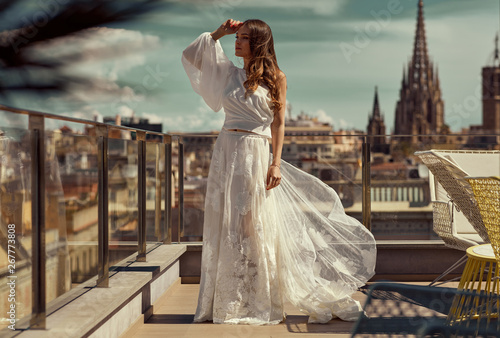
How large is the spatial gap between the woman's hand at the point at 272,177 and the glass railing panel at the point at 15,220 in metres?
1.20

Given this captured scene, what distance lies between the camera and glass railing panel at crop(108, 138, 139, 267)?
255cm

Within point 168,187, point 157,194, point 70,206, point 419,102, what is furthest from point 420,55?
point 70,206

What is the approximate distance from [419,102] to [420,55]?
32.9ft

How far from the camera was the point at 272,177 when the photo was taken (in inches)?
106

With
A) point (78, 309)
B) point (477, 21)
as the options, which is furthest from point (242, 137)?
point (477, 21)

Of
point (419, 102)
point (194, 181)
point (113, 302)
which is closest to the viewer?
point (113, 302)

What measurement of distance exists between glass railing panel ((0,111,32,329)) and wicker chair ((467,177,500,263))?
136cm

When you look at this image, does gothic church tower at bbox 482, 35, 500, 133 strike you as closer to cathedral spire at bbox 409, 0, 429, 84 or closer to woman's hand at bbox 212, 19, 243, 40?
cathedral spire at bbox 409, 0, 429, 84

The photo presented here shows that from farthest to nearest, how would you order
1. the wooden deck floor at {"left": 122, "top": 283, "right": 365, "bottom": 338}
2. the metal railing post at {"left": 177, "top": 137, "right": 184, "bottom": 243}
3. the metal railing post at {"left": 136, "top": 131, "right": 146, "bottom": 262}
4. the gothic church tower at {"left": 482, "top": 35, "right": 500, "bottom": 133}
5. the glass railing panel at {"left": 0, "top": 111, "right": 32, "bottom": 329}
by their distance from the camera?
the gothic church tower at {"left": 482, "top": 35, "right": 500, "bottom": 133} < the metal railing post at {"left": 177, "top": 137, "right": 184, "bottom": 243} < the metal railing post at {"left": 136, "top": 131, "right": 146, "bottom": 262} < the wooden deck floor at {"left": 122, "top": 283, "right": 365, "bottom": 338} < the glass railing panel at {"left": 0, "top": 111, "right": 32, "bottom": 329}

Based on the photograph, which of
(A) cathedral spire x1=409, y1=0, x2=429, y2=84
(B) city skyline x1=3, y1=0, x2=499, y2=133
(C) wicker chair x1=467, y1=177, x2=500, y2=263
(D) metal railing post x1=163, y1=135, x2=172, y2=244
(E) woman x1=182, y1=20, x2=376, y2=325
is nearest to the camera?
(C) wicker chair x1=467, y1=177, x2=500, y2=263

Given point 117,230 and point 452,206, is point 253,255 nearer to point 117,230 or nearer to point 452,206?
point 117,230

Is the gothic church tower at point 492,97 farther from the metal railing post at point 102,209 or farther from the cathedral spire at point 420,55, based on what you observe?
the metal railing post at point 102,209

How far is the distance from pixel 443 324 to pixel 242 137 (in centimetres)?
185

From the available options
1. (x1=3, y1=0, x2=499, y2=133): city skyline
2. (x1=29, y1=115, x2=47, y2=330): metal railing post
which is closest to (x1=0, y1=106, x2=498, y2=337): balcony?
(x1=29, y1=115, x2=47, y2=330): metal railing post
